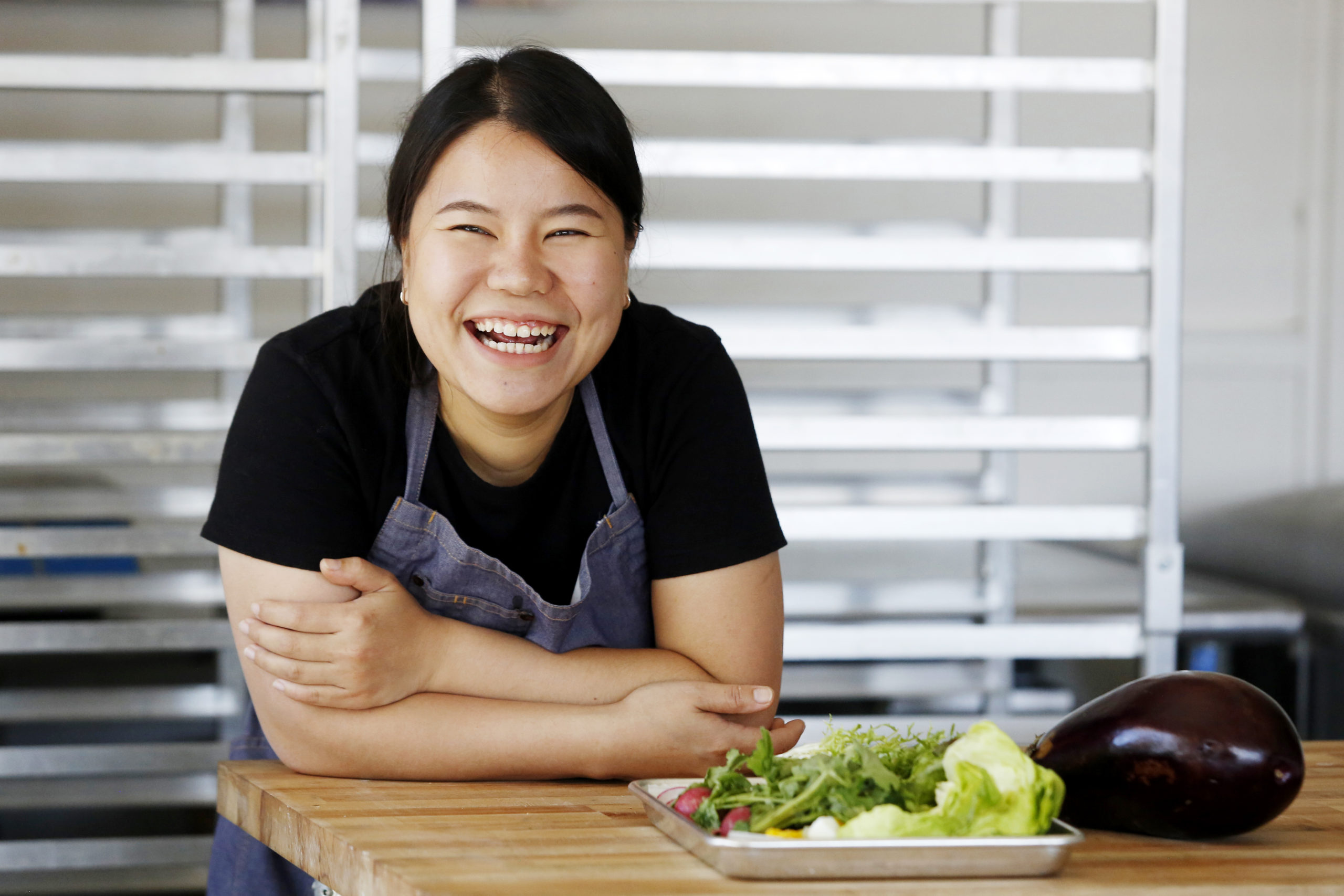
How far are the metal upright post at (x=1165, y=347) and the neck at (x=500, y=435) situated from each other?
153 centimetres

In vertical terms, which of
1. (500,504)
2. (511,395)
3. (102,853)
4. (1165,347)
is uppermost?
(1165,347)

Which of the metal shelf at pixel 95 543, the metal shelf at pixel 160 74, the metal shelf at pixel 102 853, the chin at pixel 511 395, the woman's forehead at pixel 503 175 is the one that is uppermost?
the metal shelf at pixel 160 74

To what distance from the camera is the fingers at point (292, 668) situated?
149cm

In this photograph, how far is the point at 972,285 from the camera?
3297 mm

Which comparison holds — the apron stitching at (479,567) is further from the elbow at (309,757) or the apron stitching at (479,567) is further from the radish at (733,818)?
the radish at (733,818)

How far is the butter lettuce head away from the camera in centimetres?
105

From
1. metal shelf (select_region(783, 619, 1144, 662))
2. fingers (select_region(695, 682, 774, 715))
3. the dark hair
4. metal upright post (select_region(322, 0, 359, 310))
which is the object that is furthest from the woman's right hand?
metal upright post (select_region(322, 0, 359, 310))

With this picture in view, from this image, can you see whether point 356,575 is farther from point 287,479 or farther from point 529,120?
point 529,120

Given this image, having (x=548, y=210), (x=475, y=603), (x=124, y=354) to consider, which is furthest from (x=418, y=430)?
(x=124, y=354)

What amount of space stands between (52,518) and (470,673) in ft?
5.07

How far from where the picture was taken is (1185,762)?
1.19 metres

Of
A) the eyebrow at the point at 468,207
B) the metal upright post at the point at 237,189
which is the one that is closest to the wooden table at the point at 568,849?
the eyebrow at the point at 468,207

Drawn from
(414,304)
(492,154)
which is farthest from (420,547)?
(492,154)

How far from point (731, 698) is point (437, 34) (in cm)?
159
